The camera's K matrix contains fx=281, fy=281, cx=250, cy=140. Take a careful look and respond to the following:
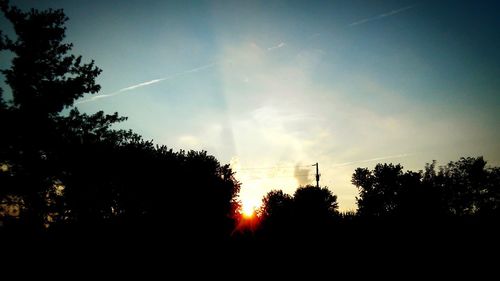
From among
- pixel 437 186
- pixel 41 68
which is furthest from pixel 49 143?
pixel 437 186

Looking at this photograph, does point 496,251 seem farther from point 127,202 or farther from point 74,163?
point 127,202

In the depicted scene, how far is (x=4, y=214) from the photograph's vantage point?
65.6ft

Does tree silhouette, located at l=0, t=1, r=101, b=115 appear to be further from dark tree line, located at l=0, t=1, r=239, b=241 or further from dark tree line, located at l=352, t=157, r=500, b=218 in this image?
dark tree line, located at l=352, t=157, r=500, b=218

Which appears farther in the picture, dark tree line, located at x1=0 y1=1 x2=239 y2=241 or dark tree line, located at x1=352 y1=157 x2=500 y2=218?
dark tree line, located at x1=352 y1=157 x2=500 y2=218

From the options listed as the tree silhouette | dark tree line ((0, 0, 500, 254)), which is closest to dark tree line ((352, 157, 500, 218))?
dark tree line ((0, 0, 500, 254))

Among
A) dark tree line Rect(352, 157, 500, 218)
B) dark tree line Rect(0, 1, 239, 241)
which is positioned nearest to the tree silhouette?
dark tree line Rect(0, 1, 239, 241)

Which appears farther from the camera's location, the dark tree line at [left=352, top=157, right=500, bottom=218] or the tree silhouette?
the dark tree line at [left=352, top=157, right=500, bottom=218]

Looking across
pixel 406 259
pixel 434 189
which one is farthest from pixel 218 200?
pixel 434 189

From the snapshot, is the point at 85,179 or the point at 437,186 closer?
the point at 85,179

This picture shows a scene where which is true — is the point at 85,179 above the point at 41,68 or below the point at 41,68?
below

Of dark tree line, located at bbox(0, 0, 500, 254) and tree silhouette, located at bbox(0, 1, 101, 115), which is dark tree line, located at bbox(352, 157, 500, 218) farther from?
tree silhouette, located at bbox(0, 1, 101, 115)

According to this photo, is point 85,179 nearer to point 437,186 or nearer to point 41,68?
point 41,68

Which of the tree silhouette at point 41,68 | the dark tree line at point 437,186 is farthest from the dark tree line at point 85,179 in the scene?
the dark tree line at point 437,186

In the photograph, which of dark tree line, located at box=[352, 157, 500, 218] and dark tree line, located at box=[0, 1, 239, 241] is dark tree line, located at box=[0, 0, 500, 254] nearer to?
dark tree line, located at box=[0, 1, 239, 241]
